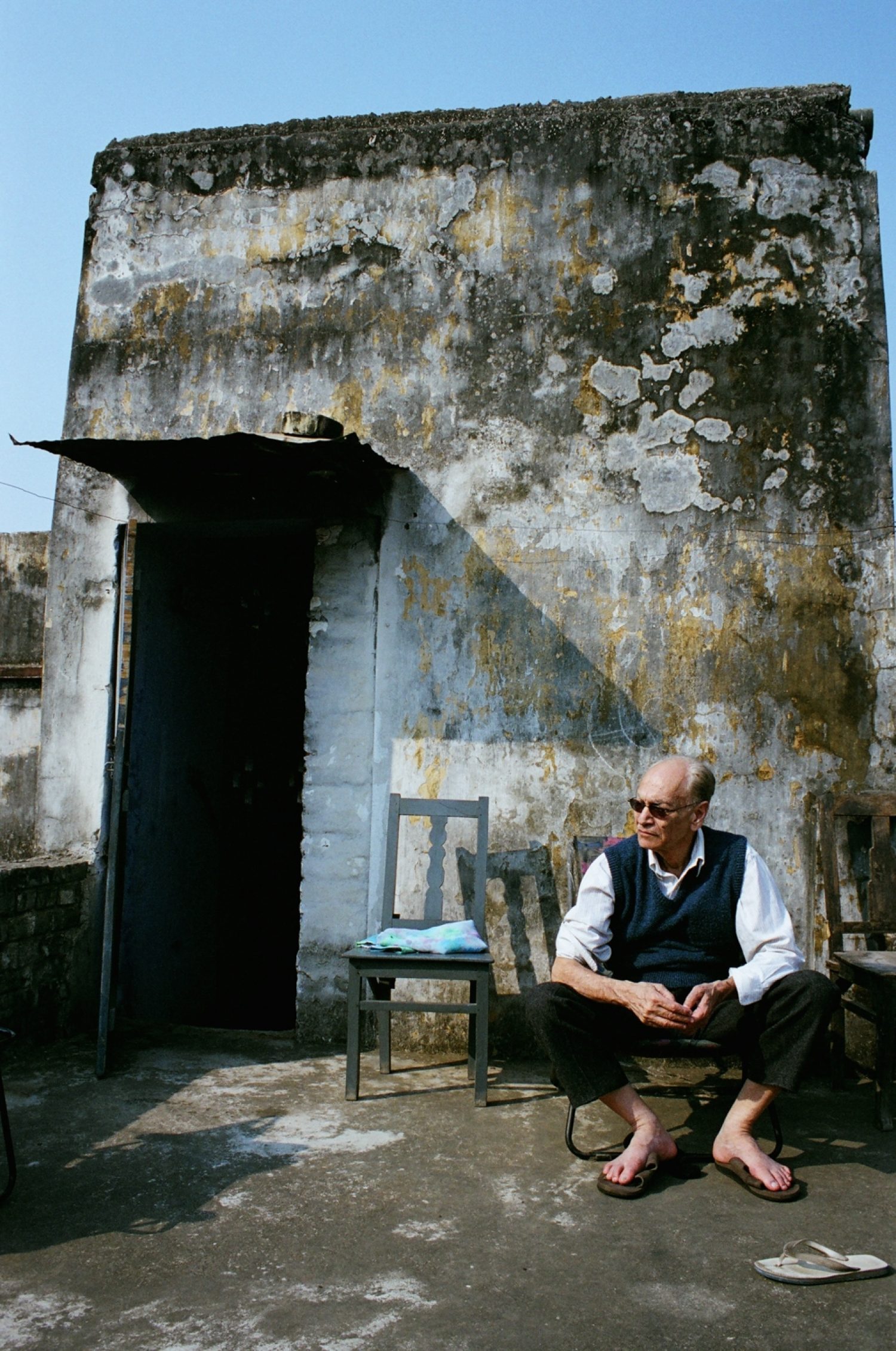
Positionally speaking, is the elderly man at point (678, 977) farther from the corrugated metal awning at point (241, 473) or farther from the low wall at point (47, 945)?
the low wall at point (47, 945)

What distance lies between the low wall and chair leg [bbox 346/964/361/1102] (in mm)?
1548

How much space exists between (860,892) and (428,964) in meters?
1.94

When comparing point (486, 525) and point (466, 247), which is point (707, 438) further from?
point (466, 247)

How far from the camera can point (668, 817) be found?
319 centimetres

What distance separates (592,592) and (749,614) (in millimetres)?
711

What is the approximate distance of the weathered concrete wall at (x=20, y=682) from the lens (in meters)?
6.26

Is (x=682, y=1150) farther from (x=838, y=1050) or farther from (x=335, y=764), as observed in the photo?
(x=335, y=764)

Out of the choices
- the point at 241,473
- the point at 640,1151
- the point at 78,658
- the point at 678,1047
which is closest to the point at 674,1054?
the point at 678,1047

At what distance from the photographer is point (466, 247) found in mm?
4934

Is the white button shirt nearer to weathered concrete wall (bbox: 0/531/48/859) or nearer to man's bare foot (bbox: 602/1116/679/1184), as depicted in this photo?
man's bare foot (bbox: 602/1116/679/1184)

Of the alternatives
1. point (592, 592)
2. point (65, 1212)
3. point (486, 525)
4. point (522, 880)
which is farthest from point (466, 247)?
point (65, 1212)

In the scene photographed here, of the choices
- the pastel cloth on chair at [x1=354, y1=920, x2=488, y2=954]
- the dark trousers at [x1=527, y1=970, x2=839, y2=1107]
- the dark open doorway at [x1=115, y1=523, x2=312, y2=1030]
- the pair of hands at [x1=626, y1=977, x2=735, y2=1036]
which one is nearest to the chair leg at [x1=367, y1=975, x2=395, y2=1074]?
the pastel cloth on chair at [x1=354, y1=920, x2=488, y2=954]

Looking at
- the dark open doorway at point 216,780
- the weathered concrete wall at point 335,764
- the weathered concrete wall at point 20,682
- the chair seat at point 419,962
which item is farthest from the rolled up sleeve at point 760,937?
the weathered concrete wall at point 20,682

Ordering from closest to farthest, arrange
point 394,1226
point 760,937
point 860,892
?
1. point 394,1226
2. point 760,937
3. point 860,892
